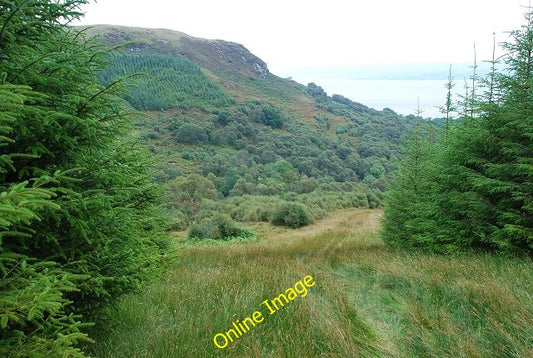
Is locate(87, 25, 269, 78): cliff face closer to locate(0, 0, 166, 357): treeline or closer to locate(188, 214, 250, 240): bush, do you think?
locate(188, 214, 250, 240): bush

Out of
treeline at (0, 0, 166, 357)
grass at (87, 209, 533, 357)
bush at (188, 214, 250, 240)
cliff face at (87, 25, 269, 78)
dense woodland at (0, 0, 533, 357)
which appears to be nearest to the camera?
dense woodland at (0, 0, 533, 357)

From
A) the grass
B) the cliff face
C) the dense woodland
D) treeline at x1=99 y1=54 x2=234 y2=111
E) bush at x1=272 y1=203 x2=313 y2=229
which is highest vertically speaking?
the cliff face

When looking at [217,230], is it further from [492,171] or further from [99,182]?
[99,182]

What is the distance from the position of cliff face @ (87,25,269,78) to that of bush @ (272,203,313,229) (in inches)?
4185

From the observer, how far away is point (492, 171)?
7840 millimetres

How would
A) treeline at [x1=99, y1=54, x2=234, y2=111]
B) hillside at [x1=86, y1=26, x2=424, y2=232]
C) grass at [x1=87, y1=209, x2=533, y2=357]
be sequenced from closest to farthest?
grass at [x1=87, y1=209, x2=533, y2=357] → hillside at [x1=86, y1=26, x2=424, y2=232] → treeline at [x1=99, y1=54, x2=234, y2=111]

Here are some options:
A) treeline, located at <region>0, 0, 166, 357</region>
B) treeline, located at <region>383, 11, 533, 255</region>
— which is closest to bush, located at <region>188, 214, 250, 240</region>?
treeline, located at <region>383, 11, 533, 255</region>

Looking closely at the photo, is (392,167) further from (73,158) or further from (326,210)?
(73,158)

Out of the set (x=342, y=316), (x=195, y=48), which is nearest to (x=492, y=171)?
(x=342, y=316)

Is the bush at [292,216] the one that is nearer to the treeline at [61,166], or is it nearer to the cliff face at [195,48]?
the treeline at [61,166]

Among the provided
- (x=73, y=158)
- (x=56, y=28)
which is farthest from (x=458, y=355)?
(x=56, y=28)

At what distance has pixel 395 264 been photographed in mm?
7508

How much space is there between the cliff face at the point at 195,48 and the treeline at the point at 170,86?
68.3ft

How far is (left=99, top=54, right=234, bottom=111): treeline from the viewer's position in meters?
84.8
